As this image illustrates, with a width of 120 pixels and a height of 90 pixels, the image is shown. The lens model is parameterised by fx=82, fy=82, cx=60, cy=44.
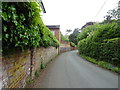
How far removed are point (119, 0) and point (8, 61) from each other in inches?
284

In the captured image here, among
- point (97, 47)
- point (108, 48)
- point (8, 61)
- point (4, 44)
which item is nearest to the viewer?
point (4, 44)

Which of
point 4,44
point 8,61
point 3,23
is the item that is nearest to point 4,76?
point 8,61

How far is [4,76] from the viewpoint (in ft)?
5.77

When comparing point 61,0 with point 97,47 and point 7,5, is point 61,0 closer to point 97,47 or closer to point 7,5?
point 97,47

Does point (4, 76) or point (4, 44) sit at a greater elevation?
point (4, 44)

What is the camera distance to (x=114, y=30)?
6660mm

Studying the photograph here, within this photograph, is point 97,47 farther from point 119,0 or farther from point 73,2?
point 73,2

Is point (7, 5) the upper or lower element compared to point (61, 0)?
lower

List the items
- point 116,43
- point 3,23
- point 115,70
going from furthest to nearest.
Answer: point 116,43, point 115,70, point 3,23

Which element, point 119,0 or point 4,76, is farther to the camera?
point 119,0

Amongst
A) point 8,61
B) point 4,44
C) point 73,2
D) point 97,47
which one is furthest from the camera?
point 73,2

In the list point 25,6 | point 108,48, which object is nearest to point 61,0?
point 108,48

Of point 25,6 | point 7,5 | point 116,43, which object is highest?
point 25,6

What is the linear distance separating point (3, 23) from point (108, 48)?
22.5 ft
